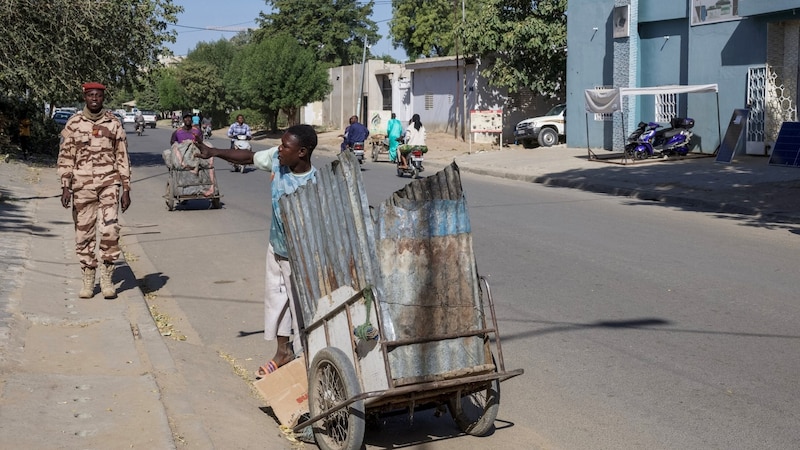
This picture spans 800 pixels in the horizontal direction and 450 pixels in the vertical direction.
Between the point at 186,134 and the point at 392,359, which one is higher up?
the point at 186,134

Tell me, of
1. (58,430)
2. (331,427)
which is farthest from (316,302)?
(58,430)

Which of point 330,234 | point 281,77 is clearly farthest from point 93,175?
point 281,77

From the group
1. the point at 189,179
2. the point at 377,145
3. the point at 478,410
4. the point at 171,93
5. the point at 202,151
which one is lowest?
the point at 478,410

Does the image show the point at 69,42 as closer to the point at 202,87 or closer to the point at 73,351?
the point at 73,351

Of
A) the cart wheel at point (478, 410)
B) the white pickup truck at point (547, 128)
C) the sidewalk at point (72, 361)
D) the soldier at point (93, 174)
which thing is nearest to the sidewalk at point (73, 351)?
the sidewalk at point (72, 361)

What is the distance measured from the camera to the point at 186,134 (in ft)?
52.2

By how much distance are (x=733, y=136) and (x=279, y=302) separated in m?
19.6

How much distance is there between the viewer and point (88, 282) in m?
7.97

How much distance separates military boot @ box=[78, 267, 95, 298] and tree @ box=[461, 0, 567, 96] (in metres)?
28.5

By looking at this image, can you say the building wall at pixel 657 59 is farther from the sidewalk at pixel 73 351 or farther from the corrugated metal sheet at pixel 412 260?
the corrugated metal sheet at pixel 412 260

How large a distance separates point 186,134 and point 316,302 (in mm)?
11725

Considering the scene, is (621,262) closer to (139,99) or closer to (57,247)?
(57,247)

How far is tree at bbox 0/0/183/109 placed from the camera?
2362 centimetres

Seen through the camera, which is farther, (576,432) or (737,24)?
(737,24)
